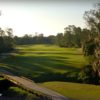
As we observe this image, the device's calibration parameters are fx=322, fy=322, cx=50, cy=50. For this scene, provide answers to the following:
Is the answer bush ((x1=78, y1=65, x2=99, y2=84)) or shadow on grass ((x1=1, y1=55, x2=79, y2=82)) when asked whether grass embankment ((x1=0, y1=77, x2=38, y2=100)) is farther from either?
bush ((x1=78, y1=65, x2=99, y2=84))

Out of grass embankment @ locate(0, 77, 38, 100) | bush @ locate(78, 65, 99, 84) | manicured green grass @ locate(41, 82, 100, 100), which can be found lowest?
bush @ locate(78, 65, 99, 84)

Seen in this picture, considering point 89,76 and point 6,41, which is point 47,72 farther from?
point 6,41

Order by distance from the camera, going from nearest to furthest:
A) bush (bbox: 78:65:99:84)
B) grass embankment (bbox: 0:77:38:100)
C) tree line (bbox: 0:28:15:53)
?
grass embankment (bbox: 0:77:38:100) → bush (bbox: 78:65:99:84) → tree line (bbox: 0:28:15:53)

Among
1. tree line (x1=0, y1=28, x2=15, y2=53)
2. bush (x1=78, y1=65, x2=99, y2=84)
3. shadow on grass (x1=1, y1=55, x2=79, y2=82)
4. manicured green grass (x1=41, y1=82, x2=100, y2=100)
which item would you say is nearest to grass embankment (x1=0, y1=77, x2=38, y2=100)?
manicured green grass (x1=41, y1=82, x2=100, y2=100)

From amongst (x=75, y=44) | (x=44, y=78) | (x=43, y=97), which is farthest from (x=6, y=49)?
(x=43, y=97)

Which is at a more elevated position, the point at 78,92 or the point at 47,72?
the point at 78,92

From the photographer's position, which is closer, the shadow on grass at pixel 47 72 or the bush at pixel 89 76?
the bush at pixel 89 76

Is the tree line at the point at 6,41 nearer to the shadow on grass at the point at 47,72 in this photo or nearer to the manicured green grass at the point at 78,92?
the shadow on grass at the point at 47,72

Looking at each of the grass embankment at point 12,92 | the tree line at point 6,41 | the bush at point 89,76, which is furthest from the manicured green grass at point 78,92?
the tree line at point 6,41

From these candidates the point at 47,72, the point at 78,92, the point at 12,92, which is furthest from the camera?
the point at 47,72

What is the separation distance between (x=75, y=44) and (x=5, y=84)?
100.0 metres

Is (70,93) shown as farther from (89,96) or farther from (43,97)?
(43,97)

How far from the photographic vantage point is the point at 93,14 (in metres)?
58.8

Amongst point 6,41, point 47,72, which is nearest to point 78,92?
point 47,72
